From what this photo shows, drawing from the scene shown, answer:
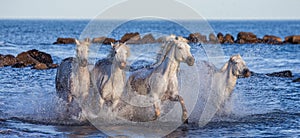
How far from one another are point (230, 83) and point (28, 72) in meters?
13.1

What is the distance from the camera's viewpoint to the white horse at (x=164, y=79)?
1290 centimetres

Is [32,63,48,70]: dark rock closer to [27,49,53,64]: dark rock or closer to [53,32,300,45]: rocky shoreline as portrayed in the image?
[27,49,53,64]: dark rock

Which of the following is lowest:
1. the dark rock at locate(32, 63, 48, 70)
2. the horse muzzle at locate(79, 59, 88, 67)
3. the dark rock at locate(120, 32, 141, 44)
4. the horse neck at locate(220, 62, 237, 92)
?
the dark rock at locate(32, 63, 48, 70)

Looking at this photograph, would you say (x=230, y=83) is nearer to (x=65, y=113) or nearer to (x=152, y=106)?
(x=152, y=106)

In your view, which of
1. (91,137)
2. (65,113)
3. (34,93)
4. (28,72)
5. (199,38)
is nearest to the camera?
(91,137)

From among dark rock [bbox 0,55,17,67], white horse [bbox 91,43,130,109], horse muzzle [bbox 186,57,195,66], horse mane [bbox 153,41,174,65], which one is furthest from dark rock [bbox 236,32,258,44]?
horse muzzle [bbox 186,57,195,66]

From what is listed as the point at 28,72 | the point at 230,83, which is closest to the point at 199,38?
the point at 28,72

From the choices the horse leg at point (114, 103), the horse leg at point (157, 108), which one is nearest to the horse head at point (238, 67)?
the horse leg at point (157, 108)

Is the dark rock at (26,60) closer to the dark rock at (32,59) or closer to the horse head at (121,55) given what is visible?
the dark rock at (32,59)

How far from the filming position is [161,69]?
42.9 feet

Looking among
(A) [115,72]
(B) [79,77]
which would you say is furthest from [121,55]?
(B) [79,77]

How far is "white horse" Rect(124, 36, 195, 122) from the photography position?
508 inches

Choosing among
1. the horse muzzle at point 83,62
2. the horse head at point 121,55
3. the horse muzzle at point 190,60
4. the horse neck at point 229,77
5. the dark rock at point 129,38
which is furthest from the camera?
the dark rock at point 129,38

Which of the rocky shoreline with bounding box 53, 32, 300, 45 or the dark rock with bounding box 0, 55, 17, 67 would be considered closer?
the dark rock with bounding box 0, 55, 17, 67
